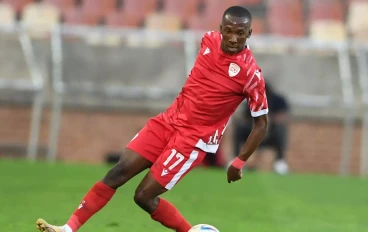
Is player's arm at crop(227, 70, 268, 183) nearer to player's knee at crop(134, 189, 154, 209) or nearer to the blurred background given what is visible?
player's knee at crop(134, 189, 154, 209)

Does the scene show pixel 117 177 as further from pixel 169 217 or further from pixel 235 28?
pixel 235 28

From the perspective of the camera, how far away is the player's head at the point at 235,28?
7500 millimetres

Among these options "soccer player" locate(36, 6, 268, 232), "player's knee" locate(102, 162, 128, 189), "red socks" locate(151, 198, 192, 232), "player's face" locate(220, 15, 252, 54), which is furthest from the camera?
"red socks" locate(151, 198, 192, 232)

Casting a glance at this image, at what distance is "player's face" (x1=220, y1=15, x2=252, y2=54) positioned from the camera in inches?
295

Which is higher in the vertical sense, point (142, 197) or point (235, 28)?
point (235, 28)

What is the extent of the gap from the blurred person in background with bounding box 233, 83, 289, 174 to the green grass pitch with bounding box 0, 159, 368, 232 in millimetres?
908

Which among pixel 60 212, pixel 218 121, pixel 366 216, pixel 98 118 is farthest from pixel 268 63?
pixel 218 121

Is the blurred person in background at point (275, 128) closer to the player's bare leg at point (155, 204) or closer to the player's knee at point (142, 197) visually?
the player's bare leg at point (155, 204)

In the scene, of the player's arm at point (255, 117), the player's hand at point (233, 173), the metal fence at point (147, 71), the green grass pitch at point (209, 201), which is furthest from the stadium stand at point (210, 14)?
the player's hand at point (233, 173)

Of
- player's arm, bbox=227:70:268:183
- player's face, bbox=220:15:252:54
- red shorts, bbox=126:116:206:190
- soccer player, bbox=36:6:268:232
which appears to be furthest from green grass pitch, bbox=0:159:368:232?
player's face, bbox=220:15:252:54

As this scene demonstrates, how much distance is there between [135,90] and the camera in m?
18.5

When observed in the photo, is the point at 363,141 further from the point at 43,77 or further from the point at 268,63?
the point at 43,77

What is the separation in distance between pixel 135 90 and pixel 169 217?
1074 cm

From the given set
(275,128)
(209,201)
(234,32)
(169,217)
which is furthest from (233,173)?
(275,128)
